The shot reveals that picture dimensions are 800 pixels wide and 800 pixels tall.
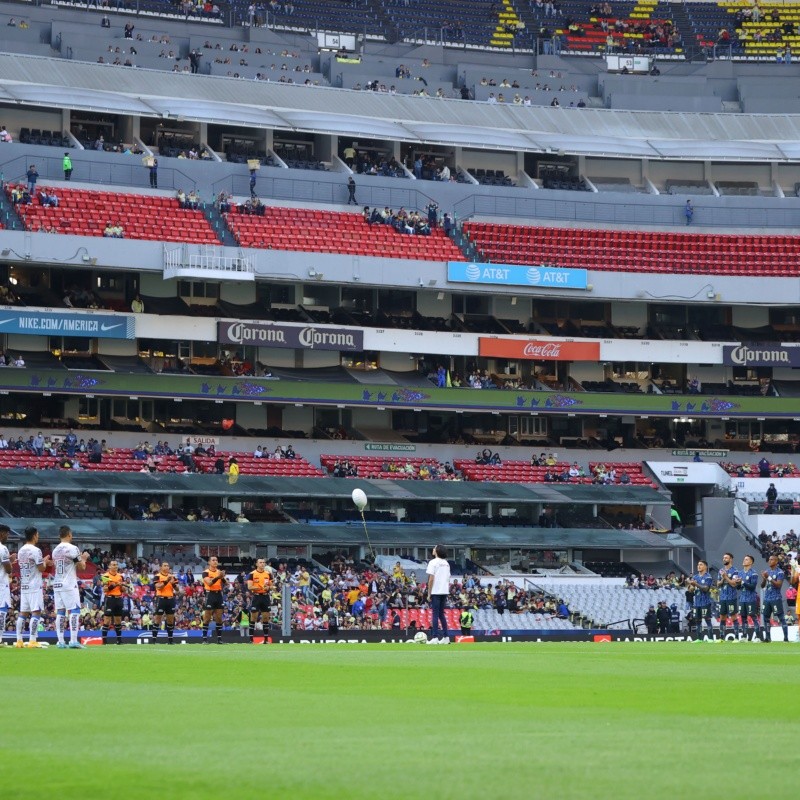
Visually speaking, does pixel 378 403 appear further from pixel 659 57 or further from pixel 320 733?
pixel 320 733

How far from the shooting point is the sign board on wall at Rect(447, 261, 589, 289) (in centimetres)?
6662

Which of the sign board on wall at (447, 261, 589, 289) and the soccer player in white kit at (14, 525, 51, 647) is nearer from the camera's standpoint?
the soccer player in white kit at (14, 525, 51, 647)

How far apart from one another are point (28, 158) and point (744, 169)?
38.7m

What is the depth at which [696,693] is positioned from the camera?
14.1 meters

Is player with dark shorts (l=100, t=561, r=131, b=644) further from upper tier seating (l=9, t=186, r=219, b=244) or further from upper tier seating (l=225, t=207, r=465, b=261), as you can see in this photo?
upper tier seating (l=225, t=207, r=465, b=261)

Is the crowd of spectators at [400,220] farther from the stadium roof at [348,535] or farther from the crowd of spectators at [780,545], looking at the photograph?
the crowd of spectators at [780,545]

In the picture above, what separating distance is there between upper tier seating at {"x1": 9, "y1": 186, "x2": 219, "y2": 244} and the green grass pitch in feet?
146

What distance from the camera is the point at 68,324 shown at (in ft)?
196

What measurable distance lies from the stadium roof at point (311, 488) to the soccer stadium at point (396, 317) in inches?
7.6

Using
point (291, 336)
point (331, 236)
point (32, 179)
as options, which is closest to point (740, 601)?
point (291, 336)

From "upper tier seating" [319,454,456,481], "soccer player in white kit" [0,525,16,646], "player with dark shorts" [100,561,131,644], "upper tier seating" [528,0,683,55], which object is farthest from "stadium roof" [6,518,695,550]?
"upper tier seating" [528,0,683,55]

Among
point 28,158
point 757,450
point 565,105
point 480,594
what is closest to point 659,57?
point 565,105

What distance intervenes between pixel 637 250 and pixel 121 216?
83.1ft

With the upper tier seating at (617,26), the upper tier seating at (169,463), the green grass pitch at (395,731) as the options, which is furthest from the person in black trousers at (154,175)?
the green grass pitch at (395,731)
